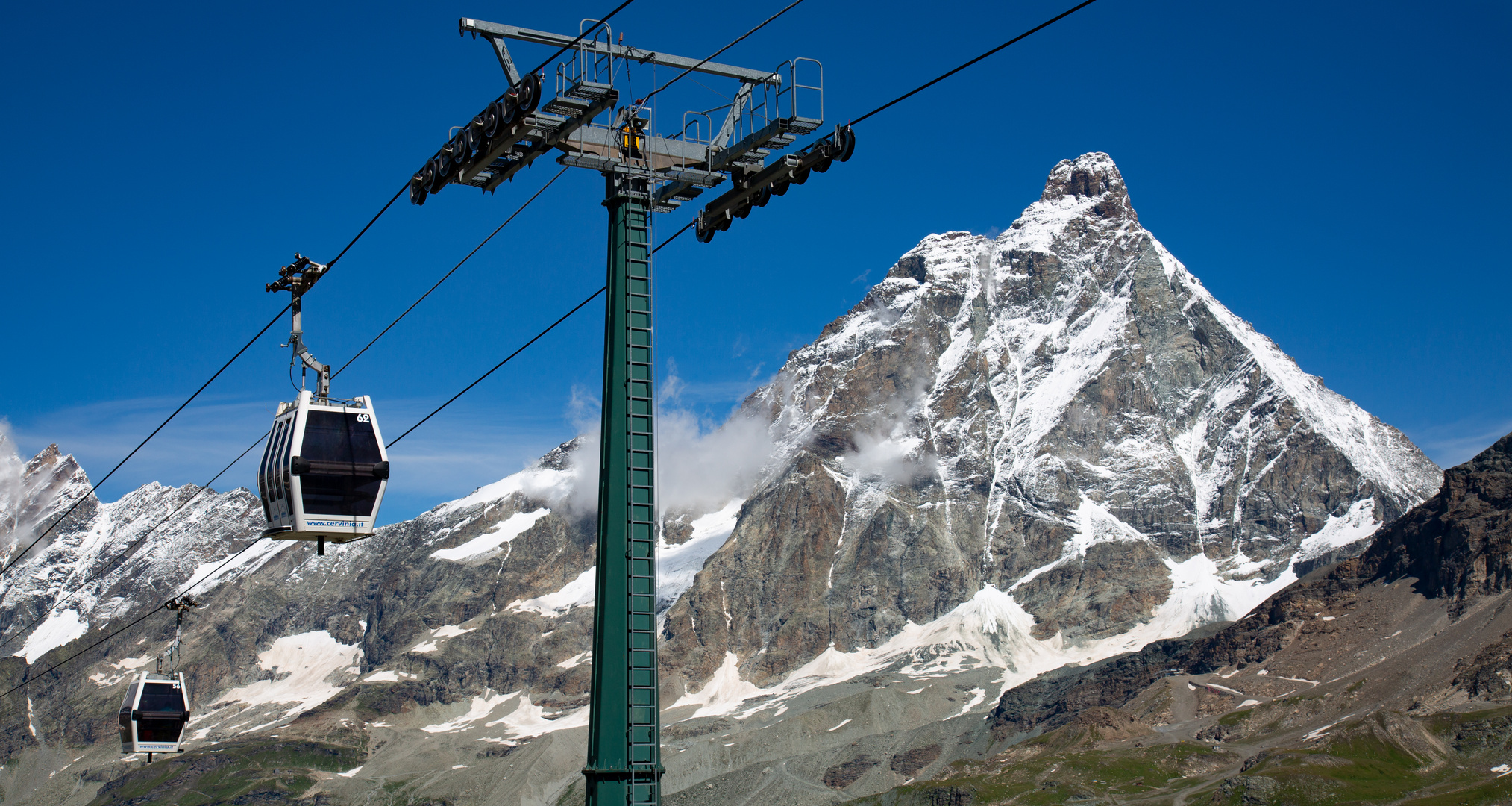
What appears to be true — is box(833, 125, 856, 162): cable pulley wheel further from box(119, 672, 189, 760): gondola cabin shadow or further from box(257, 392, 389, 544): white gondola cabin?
box(119, 672, 189, 760): gondola cabin shadow

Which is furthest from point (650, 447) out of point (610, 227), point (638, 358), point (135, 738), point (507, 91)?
point (135, 738)

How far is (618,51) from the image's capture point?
32562mm

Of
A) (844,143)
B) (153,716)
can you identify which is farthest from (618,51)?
(153,716)

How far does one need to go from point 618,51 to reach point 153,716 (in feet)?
152

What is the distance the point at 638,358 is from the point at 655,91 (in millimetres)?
5876

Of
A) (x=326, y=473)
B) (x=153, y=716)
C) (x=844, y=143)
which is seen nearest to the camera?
(x=844, y=143)

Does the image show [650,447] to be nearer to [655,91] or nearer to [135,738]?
[655,91]

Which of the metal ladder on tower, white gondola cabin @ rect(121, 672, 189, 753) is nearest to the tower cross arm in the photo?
the metal ladder on tower

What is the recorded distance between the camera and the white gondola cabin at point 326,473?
36.7 m

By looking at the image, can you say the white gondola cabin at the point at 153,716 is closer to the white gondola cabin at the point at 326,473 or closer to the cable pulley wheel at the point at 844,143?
the white gondola cabin at the point at 326,473

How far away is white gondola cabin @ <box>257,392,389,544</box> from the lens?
120 feet

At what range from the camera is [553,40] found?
108 ft

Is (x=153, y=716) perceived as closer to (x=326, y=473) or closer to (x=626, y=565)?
(x=326, y=473)

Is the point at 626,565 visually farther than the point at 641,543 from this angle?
No
